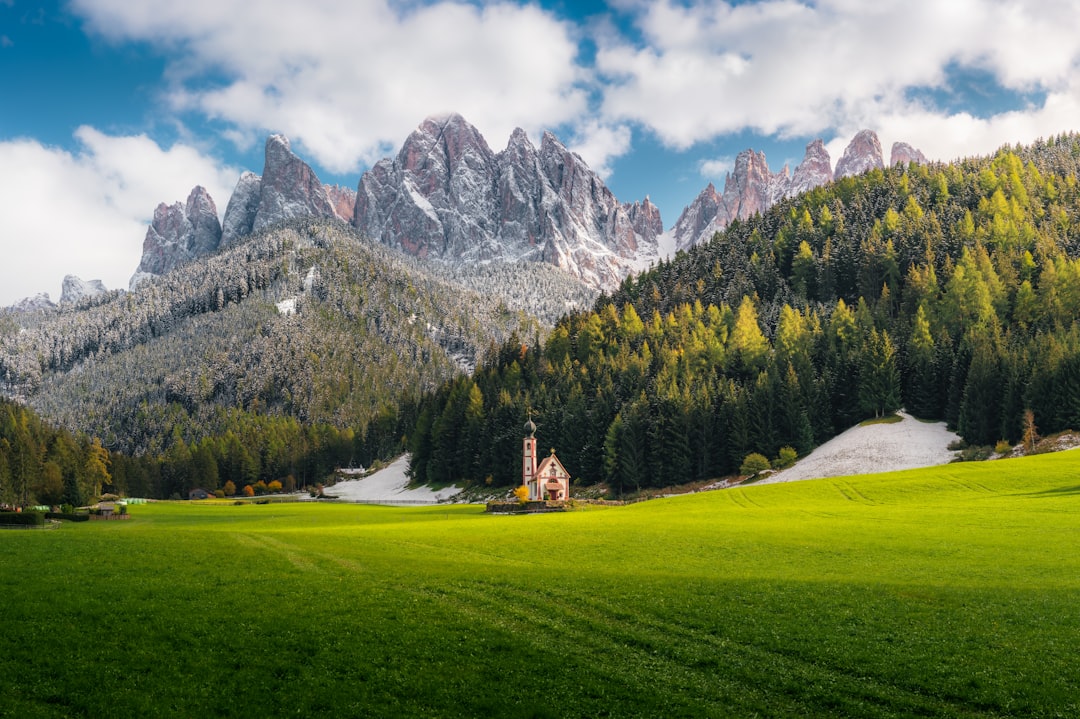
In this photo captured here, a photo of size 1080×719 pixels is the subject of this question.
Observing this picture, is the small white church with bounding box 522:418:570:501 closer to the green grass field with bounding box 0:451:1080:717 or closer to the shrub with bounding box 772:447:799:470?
the shrub with bounding box 772:447:799:470

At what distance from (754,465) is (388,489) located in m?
82.4

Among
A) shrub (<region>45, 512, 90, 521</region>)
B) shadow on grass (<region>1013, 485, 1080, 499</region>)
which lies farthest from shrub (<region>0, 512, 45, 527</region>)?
shadow on grass (<region>1013, 485, 1080, 499</region>)

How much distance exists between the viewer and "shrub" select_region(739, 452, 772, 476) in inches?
3752

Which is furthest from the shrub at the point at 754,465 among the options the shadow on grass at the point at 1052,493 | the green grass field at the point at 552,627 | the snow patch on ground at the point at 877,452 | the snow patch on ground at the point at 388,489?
the green grass field at the point at 552,627

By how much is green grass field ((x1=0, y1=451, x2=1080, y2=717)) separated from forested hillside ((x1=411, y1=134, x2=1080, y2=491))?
66.4 metres

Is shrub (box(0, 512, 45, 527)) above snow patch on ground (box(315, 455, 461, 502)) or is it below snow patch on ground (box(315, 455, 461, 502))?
above

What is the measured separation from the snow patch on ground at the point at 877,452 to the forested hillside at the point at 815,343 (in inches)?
153

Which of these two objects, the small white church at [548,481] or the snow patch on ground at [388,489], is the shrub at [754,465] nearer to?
the small white church at [548,481]

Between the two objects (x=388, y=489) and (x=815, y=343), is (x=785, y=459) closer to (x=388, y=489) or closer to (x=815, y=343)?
(x=815, y=343)

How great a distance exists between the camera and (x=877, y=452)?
9056 cm

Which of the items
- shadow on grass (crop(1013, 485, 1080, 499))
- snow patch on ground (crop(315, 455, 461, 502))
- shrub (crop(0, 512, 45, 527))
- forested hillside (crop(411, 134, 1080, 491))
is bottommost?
snow patch on ground (crop(315, 455, 461, 502))

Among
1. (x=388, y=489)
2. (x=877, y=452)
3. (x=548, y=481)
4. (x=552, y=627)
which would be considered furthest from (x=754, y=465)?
(x=388, y=489)

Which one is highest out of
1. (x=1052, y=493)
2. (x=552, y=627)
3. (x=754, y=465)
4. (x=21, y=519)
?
(x=21, y=519)

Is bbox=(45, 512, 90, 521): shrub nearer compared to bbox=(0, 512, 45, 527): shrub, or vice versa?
bbox=(0, 512, 45, 527): shrub
